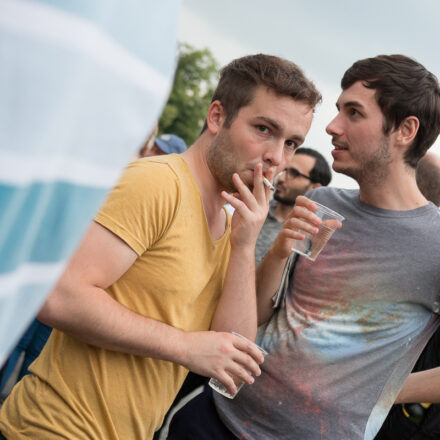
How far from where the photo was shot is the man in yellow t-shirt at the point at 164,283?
1536 mm

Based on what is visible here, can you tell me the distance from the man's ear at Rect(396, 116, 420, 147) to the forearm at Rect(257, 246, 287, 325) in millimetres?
897

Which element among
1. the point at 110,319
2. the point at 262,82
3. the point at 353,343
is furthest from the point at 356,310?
the point at 110,319

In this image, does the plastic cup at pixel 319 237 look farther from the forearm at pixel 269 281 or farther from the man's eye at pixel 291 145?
the man's eye at pixel 291 145

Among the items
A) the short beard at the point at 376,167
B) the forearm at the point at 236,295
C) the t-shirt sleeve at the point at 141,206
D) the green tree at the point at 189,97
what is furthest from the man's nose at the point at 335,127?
the green tree at the point at 189,97

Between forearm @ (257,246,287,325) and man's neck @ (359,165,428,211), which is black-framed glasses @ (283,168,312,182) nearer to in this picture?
man's neck @ (359,165,428,211)

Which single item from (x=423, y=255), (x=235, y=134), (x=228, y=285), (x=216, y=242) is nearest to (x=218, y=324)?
(x=228, y=285)

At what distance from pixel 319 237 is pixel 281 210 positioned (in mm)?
2899

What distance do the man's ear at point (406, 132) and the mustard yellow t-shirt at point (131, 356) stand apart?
1.30 metres

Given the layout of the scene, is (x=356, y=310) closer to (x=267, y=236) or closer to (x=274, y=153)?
(x=274, y=153)

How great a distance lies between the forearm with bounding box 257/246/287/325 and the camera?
7.88 feet

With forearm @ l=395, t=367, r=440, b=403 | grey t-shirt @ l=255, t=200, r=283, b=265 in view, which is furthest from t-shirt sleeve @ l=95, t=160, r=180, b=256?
grey t-shirt @ l=255, t=200, r=283, b=265

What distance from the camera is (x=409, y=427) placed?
311 centimetres

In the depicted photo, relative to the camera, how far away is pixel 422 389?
2518 millimetres

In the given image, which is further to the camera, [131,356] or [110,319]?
[131,356]
